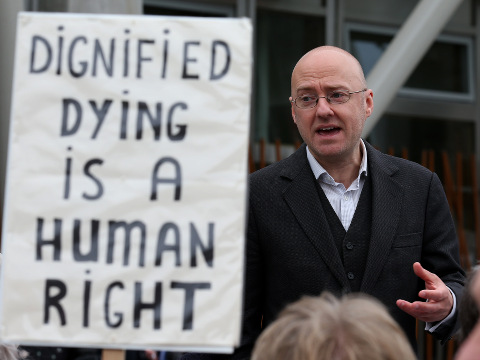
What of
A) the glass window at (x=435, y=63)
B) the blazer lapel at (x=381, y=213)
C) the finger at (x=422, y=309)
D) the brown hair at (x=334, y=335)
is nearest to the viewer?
the brown hair at (x=334, y=335)

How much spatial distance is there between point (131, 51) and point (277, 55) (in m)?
5.44

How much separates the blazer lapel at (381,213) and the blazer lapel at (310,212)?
0.09 meters

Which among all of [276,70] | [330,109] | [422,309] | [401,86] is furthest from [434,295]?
[276,70]

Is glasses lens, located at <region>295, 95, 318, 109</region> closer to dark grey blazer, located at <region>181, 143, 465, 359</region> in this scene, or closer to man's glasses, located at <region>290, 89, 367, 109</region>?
man's glasses, located at <region>290, 89, 367, 109</region>

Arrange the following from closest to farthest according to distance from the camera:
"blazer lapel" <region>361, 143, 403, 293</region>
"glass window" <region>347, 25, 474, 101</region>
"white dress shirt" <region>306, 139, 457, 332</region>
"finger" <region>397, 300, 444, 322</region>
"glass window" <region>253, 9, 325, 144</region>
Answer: "finger" <region>397, 300, 444, 322</region>
"blazer lapel" <region>361, 143, 403, 293</region>
"white dress shirt" <region>306, 139, 457, 332</region>
"glass window" <region>253, 9, 325, 144</region>
"glass window" <region>347, 25, 474, 101</region>

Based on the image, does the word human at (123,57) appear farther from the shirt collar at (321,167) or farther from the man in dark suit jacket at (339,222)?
the shirt collar at (321,167)

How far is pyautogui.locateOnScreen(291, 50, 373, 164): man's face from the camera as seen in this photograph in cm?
287

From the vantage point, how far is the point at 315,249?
113 inches

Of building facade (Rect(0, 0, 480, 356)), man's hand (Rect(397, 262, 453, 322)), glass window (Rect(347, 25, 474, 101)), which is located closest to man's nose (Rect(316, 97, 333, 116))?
man's hand (Rect(397, 262, 453, 322))

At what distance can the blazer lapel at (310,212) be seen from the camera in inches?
112

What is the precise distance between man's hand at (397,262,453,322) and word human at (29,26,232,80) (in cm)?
86

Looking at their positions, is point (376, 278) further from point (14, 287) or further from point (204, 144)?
point (14, 287)

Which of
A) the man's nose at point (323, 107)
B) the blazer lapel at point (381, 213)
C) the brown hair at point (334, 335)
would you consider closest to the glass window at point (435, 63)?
the blazer lapel at point (381, 213)

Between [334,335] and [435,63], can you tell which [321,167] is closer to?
[334,335]
